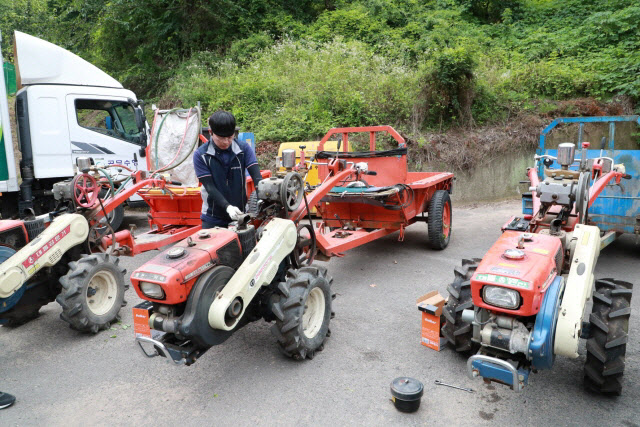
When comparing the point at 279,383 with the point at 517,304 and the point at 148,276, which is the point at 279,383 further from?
the point at 517,304

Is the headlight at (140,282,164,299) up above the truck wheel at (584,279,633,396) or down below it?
above

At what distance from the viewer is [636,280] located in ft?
17.0

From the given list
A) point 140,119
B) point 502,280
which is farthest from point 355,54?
point 502,280

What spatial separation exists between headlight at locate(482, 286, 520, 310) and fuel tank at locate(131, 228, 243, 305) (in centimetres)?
167

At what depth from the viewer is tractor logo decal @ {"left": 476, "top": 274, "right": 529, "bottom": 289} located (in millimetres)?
2576

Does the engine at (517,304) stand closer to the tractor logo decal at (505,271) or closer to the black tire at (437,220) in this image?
the tractor logo decal at (505,271)

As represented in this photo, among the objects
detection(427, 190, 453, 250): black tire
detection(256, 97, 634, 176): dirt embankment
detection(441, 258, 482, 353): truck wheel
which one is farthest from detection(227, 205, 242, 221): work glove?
detection(256, 97, 634, 176): dirt embankment

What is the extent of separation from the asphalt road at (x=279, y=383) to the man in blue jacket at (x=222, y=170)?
1139 millimetres

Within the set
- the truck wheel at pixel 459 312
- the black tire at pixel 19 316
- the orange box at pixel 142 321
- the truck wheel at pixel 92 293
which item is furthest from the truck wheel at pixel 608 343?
the black tire at pixel 19 316

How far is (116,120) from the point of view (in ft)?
27.1

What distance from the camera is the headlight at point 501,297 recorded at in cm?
259

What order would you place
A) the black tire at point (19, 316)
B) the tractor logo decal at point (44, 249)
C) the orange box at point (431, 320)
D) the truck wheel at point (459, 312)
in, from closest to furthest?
1. the truck wheel at point (459, 312)
2. the orange box at point (431, 320)
3. the tractor logo decal at point (44, 249)
4. the black tire at point (19, 316)

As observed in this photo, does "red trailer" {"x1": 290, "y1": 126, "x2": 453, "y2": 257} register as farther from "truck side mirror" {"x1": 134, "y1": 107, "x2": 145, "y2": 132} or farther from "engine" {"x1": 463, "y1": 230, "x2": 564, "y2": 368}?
"truck side mirror" {"x1": 134, "y1": 107, "x2": 145, "y2": 132}

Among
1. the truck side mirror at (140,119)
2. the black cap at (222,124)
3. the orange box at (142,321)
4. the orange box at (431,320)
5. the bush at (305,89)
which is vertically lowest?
the orange box at (431,320)
